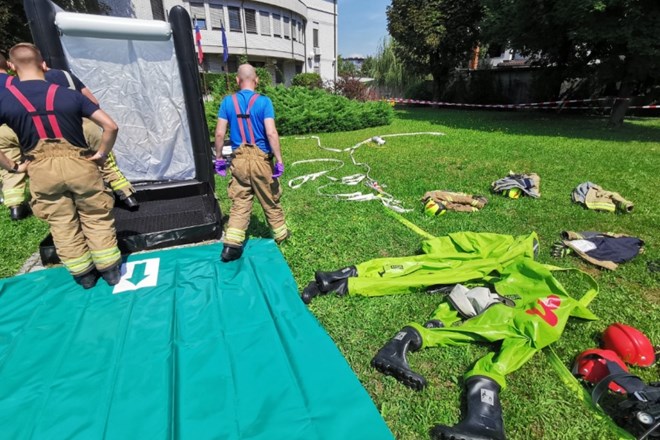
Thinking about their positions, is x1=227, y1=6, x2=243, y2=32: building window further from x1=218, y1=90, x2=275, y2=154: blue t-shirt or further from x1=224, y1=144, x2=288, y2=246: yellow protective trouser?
x1=224, y1=144, x2=288, y2=246: yellow protective trouser

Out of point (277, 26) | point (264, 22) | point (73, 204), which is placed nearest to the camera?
point (73, 204)

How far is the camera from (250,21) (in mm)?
30188

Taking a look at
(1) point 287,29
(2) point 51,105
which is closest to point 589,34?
(2) point 51,105

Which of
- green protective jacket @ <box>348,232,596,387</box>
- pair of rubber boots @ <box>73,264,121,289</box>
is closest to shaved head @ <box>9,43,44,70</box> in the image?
pair of rubber boots @ <box>73,264,121,289</box>

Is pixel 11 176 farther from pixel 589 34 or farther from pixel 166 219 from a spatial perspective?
pixel 589 34

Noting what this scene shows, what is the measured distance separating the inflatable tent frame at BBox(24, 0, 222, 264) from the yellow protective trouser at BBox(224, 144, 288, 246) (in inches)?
27.1

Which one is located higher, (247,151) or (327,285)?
(247,151)

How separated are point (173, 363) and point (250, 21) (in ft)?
110

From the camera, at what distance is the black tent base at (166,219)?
13.2 feet

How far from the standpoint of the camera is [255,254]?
157 inches

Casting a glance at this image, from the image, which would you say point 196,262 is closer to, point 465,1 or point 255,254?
point 255,254

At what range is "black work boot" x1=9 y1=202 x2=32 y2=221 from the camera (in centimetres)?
511

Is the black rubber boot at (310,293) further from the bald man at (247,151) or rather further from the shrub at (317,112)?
the shrub at (317,112)

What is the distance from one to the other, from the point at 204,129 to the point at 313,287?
11.1ft
